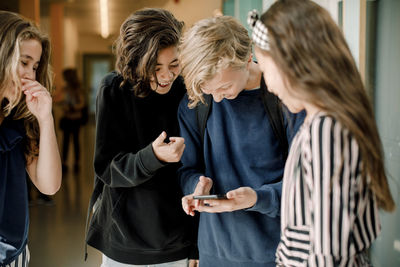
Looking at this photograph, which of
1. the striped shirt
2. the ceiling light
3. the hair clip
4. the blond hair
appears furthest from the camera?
the ceiling light

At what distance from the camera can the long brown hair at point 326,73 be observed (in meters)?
1.02

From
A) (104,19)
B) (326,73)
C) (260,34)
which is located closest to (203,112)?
(260,34)

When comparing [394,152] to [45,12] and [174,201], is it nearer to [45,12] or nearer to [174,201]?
[174,201]

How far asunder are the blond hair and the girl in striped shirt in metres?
0.38

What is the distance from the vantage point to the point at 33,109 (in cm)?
165

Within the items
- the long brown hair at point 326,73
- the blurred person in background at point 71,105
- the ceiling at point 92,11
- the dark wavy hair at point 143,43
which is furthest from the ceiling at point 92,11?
the long brown hair at point 326,73

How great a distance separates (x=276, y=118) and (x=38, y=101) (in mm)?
913

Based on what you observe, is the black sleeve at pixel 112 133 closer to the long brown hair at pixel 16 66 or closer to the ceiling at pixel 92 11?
the long brown hair at pixel 16 66

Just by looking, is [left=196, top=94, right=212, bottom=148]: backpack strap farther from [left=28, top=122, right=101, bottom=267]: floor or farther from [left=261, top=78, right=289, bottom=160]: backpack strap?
[left=28, top=122, right=101, bottom=267]: floor

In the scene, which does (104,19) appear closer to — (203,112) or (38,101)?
(38,101)

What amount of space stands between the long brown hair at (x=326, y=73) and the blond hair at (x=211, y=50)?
0.44m

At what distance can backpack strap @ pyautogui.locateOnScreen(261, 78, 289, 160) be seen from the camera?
153 cm

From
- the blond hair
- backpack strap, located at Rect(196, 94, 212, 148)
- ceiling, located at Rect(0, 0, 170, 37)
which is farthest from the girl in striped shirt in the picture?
ceiling, located at Rect(0, 0, 170, 37)

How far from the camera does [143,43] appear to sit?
5.53 feet
